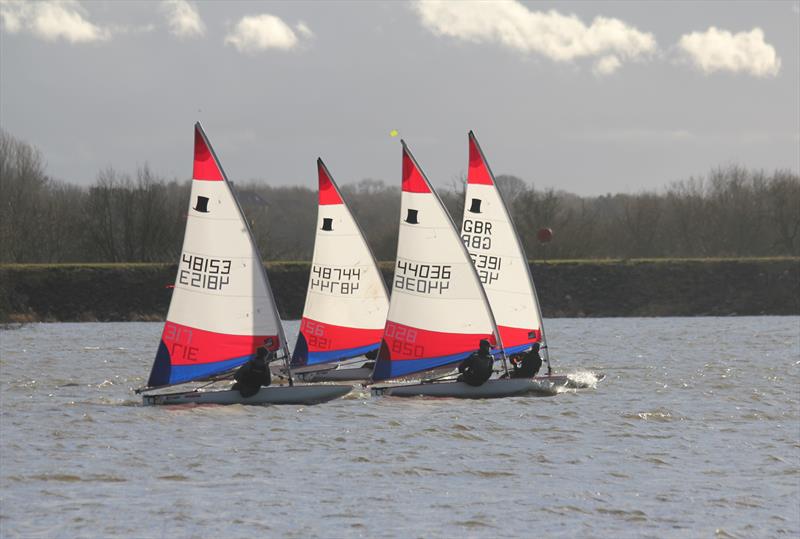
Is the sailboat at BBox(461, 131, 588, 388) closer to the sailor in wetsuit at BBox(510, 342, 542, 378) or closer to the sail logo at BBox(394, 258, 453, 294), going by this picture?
the sailor in wetsuit at BBox(510, 342, 542, 378)

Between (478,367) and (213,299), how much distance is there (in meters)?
5.74

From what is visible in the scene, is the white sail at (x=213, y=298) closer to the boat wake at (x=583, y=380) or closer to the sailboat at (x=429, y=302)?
the sailboat at (x=429, y=302)

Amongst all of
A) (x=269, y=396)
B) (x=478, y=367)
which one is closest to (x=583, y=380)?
(x=478, y=367)

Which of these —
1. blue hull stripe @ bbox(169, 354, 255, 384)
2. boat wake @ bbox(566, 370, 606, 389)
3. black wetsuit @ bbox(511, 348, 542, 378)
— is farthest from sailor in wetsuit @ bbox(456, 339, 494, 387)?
boat wake @ bbox(566, 370, 606, 389)

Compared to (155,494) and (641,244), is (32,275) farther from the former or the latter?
(155,494)

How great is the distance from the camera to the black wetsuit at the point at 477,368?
30.2m

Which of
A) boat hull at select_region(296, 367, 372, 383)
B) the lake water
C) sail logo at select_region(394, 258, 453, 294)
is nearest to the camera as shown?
the lake water

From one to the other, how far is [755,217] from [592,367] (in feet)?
179

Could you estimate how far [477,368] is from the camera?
3019 centimetres

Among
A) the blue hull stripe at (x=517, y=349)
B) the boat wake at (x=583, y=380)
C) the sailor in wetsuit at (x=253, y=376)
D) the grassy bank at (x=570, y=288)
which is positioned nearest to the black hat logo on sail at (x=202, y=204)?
the sailor in wetsuit at (x=253, y=376)

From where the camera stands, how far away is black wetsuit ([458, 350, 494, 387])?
30188mm

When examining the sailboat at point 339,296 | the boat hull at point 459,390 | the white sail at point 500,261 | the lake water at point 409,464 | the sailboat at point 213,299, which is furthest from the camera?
the sailboat at point 339,296

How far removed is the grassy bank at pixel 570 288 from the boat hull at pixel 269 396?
47261 millimetres

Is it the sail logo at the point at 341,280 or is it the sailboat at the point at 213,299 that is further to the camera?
the sail logo at the point at 341,280
